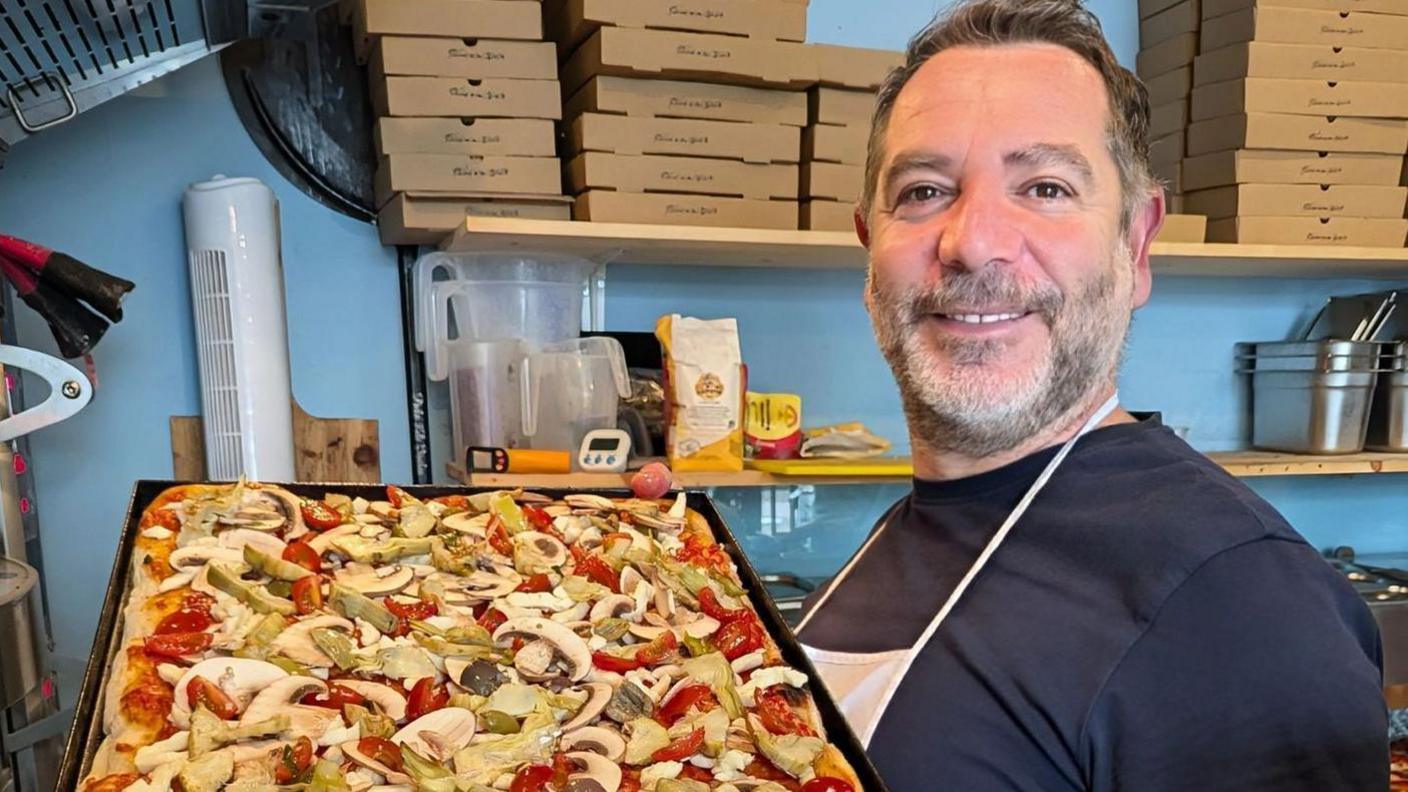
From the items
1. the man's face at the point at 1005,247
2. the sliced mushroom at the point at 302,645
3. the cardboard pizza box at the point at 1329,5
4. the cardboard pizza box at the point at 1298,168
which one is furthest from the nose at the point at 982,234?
the cardboard pizza box at the point at 1329,5

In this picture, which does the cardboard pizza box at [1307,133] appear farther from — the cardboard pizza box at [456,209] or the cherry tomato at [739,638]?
the cherry tomato at [739,638]

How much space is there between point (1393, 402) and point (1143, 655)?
1.88 m

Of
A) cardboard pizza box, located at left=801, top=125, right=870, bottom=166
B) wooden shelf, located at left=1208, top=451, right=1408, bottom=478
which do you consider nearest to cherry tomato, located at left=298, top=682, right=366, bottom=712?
cardboard pizza box, located at left=801, top=125, right=870, bottom=166

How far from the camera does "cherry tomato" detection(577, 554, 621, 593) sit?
80 cm

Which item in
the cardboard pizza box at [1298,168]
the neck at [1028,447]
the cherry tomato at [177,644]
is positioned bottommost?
the cherry tomato at [177,644]

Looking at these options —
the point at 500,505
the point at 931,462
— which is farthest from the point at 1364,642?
the point at 500,505

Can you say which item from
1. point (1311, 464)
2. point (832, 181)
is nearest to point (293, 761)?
point (832, 181)

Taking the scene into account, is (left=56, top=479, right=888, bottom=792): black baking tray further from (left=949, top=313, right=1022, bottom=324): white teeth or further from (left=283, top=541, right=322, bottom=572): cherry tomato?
(left=949, top=313, right=1022, bottom=324): white teeth

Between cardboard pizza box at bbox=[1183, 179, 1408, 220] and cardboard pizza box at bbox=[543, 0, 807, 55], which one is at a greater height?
cardboard pizza box at bbox=[543, 0, 807, 55]

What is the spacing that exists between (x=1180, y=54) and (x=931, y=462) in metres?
1.57

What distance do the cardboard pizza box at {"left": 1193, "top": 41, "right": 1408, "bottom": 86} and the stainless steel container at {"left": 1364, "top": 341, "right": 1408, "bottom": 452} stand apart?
0.63 metres

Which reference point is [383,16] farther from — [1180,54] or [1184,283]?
[1184,283]

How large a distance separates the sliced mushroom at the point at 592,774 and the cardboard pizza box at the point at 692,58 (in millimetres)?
1301

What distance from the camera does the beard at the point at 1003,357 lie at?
2.97ft
